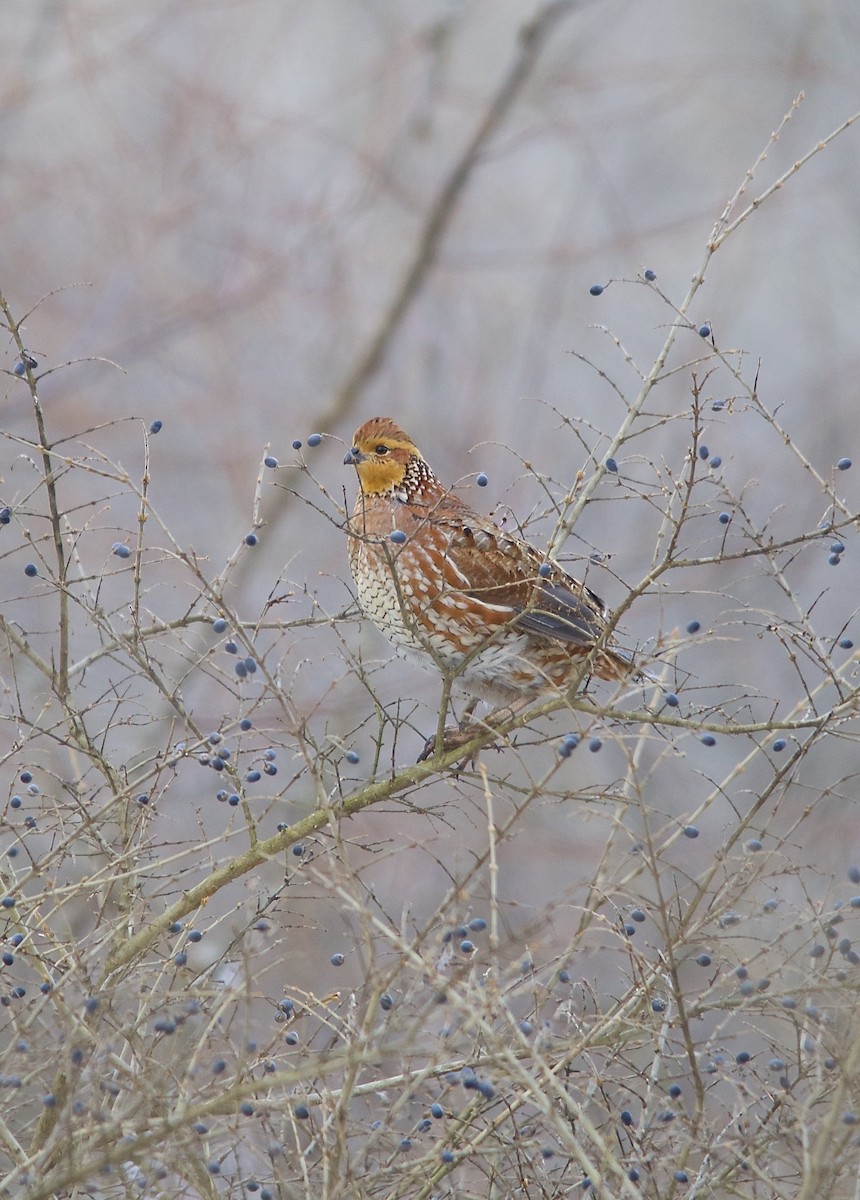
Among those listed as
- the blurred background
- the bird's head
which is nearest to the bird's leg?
the bird's head

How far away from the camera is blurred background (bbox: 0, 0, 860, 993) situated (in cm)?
1186

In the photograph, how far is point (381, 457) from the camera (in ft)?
21.3

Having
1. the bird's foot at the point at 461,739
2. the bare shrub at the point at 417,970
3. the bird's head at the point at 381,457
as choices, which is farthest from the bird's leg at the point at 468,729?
the bird's head at the point at 381,457

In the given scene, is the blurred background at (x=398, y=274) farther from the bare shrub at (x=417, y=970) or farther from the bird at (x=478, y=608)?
the bare shrub at (x=417, y=970)

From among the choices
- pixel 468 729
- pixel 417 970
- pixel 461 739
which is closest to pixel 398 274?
pixel 468 729

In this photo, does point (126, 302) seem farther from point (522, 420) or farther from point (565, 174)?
point (565, 174)

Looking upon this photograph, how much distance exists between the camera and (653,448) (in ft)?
43.9

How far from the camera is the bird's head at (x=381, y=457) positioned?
255 inches

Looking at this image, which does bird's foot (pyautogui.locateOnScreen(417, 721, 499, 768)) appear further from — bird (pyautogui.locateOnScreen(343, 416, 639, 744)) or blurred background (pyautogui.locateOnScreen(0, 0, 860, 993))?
blurred background (pyautogui.locateOnScreen(0, 0, 860, 993))

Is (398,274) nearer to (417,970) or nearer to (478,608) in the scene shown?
(478,608)

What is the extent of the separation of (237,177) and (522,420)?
3.43 metres

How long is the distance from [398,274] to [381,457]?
6934 millimetres

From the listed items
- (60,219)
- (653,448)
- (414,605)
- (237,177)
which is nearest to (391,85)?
(237,177)

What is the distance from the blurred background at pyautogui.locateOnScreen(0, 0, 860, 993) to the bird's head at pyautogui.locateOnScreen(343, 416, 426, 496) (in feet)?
10.9
